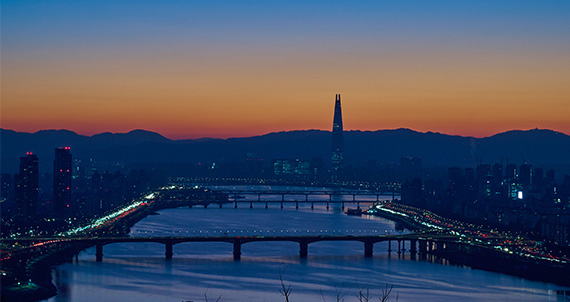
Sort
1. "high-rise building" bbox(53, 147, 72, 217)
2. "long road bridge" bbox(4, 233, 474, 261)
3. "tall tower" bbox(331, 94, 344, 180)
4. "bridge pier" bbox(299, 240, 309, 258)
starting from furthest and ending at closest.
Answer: "tall tower" bbox(331, 94, 344, 180) → "high-rise building" bbox(53, 147, 72, 217) → "bridge pier" bbox(299, 240, 309, 258) → "long road bridge" bbox(4, 233, 474, 261)

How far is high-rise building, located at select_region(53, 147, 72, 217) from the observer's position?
55594 mm

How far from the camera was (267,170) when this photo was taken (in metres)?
128

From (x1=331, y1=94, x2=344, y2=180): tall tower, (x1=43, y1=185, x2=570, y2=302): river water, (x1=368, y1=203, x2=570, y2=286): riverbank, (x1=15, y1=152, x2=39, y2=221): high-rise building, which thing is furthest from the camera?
(x1=331, y1=94, x2=344, y2=180): tall tower

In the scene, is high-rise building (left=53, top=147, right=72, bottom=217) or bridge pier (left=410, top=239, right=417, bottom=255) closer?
bridge pier (left=410, top=239, right=417, bottom=255)

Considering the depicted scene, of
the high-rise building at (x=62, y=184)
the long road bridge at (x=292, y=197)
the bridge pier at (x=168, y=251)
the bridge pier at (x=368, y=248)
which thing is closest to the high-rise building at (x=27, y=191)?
the high-rise building at (x=62, y=184)

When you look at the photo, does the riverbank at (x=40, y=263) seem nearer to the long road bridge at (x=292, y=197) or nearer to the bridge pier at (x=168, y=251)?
the bridge pier at (x=168, y=251)

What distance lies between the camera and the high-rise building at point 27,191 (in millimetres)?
53344

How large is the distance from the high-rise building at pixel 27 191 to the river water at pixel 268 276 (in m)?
10.7

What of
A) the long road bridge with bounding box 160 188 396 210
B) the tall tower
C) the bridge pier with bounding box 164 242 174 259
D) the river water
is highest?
the tall tower

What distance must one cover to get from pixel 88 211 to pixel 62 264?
77.9ft

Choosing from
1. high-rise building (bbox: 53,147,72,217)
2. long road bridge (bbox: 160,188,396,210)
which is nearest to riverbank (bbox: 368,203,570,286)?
high-rise building (bbox: 53,147,72,217)

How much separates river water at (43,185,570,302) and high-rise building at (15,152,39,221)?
1073 centimetres

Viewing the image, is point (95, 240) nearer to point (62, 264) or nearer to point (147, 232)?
point (62, 264)

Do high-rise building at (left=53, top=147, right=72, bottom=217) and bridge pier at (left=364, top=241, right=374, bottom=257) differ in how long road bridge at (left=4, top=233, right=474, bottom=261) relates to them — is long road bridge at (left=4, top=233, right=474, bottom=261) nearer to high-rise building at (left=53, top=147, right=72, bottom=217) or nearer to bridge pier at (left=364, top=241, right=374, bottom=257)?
bridge pier at (left=364, top=241, right=374, bottom=257)
